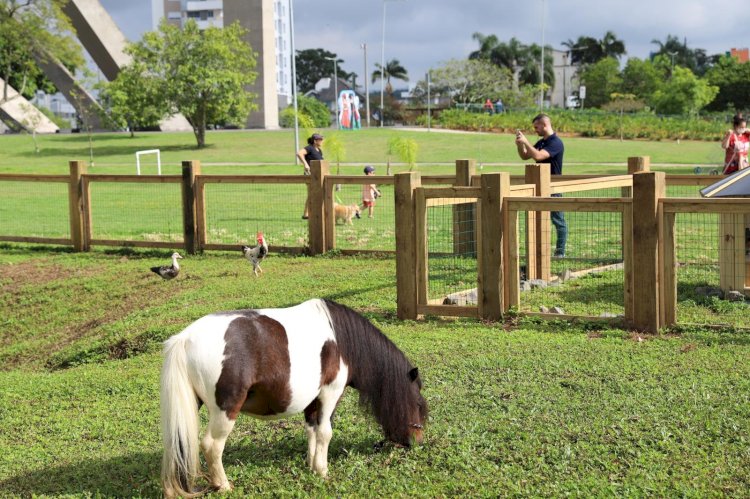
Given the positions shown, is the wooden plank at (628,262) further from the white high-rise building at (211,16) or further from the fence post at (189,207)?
the white high-rise building at (211,16)

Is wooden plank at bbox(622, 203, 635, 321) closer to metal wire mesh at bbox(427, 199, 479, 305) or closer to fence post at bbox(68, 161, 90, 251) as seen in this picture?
metal wire mesh at bbox(427, 199, 479, 305)

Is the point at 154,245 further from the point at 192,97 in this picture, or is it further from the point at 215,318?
the point at 192,97

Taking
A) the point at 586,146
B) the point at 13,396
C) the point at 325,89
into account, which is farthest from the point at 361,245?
the point at 325,89

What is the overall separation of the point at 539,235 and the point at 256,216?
29.0 feet

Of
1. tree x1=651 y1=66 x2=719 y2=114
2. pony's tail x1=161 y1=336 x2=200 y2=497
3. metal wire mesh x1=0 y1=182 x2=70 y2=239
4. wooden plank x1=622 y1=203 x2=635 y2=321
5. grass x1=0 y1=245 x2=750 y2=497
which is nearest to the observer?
pony's tail x1=161 y1=336 x2=200 y2=497

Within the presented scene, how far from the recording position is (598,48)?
11844 cm

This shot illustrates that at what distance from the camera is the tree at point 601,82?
3504 inches

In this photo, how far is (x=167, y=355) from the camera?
4.64 m

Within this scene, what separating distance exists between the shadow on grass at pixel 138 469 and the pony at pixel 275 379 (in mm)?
293

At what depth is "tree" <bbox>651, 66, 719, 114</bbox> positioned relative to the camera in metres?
68.9

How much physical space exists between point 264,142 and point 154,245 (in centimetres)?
3645

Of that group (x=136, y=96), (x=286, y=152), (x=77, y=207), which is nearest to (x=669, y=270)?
(x=77, y=207)

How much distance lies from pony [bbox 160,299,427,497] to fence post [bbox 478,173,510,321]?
3.82 metres

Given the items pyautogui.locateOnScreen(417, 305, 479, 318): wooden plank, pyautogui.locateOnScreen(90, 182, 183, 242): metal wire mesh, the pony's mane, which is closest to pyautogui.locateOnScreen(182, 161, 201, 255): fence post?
pyautogui.locateOnScreen(90, 182, 183, 242): metal wire mesh
